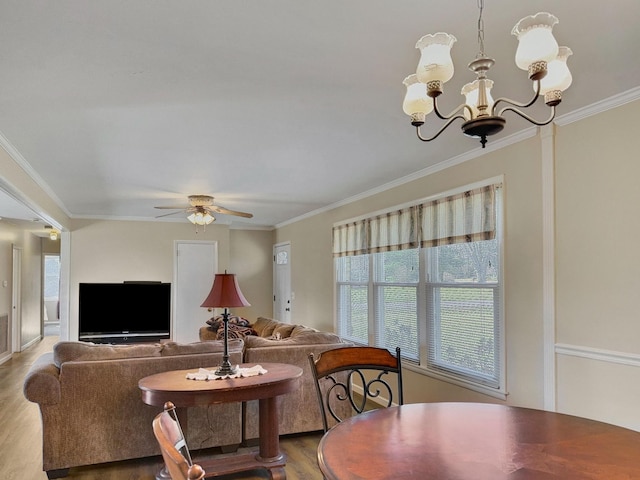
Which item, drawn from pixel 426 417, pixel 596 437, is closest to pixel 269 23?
pixel 426 417

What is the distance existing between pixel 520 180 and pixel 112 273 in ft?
21.0

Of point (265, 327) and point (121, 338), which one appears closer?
point (265, 327)

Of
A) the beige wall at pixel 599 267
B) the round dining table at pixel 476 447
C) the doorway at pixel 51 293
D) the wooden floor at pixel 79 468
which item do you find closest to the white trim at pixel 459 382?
the beige wall at pixel 599 267

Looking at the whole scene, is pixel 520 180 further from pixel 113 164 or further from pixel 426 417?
pixel 113 164

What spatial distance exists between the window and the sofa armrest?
3032 millimetres

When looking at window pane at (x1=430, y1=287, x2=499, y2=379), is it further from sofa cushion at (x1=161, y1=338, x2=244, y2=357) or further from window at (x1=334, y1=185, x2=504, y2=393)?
sofa cushion at (x1=161, y1=338, x2=244, y2=357)

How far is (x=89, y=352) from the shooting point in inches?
137

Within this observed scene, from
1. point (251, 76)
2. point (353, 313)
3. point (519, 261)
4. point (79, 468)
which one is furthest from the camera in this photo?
point (353, 313)

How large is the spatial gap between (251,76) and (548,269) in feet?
7.33

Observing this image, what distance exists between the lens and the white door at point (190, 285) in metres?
7.89

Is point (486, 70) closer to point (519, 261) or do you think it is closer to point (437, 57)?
point (437, 57)

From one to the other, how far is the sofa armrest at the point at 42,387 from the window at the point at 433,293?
303 cm

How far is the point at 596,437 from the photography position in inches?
64.6

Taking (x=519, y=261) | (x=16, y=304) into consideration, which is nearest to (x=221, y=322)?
(x=519, y=261)
